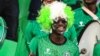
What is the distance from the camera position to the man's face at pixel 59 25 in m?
6.82

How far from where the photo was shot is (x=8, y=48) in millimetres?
7711

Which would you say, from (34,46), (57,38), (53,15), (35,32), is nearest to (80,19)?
(35,32)

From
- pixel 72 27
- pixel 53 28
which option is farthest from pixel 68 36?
pixel 53 28

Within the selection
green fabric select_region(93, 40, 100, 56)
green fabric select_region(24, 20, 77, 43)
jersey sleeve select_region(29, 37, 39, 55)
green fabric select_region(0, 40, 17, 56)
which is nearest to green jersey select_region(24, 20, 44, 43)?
green fabric select_region(24, 20, 77, 43)

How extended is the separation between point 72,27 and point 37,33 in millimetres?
506

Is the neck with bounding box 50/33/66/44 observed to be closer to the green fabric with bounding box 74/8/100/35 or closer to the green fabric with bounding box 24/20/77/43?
the green fabric with bounding box 24/20/77/43

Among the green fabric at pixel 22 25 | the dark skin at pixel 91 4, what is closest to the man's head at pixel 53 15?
the dark skin at pixel 91 4

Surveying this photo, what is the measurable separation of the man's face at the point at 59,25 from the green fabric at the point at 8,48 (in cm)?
103

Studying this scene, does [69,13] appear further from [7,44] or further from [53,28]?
[7,44]

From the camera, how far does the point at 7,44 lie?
25.2 feet

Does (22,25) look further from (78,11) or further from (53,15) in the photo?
(53,15)

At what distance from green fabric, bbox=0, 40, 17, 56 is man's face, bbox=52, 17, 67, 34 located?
3.37 ft

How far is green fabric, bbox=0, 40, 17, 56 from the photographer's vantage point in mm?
7637

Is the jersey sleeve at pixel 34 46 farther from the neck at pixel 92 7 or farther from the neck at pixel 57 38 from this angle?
the neck at pixel 92 7
